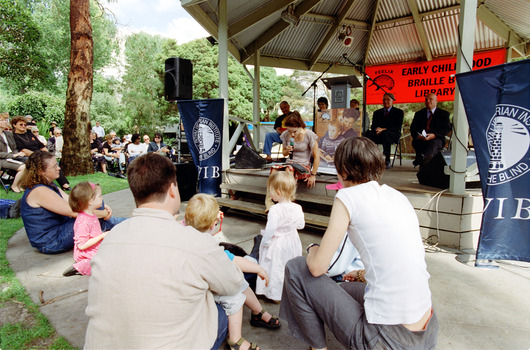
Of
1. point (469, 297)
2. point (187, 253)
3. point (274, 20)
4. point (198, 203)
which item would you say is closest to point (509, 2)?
point (274, 20)

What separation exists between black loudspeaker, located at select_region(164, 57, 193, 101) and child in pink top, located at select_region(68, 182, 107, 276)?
430 centimetres

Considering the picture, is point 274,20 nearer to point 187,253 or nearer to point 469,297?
point 469,297

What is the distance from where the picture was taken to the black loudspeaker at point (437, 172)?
12.9 feet

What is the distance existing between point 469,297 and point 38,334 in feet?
10.7

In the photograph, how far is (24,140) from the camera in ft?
22.7

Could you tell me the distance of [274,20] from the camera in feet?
26.3

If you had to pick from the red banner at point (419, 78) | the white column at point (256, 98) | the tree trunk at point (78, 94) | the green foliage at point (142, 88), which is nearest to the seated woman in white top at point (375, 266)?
the white column at point (256, 98)

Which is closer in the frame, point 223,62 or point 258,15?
point 223,62

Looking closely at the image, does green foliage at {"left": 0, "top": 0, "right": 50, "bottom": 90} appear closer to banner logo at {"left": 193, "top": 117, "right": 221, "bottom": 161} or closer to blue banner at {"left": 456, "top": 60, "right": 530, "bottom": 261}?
banner logo at {"left": 193, "top": 117, "right": 221, "bottom": 161}

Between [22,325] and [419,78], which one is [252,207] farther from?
[419,78]

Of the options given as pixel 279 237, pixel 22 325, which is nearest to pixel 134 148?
pixel 22 325

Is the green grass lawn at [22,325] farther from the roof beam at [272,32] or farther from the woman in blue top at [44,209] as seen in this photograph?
the roof beam at [272,32]

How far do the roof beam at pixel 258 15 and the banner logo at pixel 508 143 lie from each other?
15.1 feet

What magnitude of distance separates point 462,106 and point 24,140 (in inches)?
327
